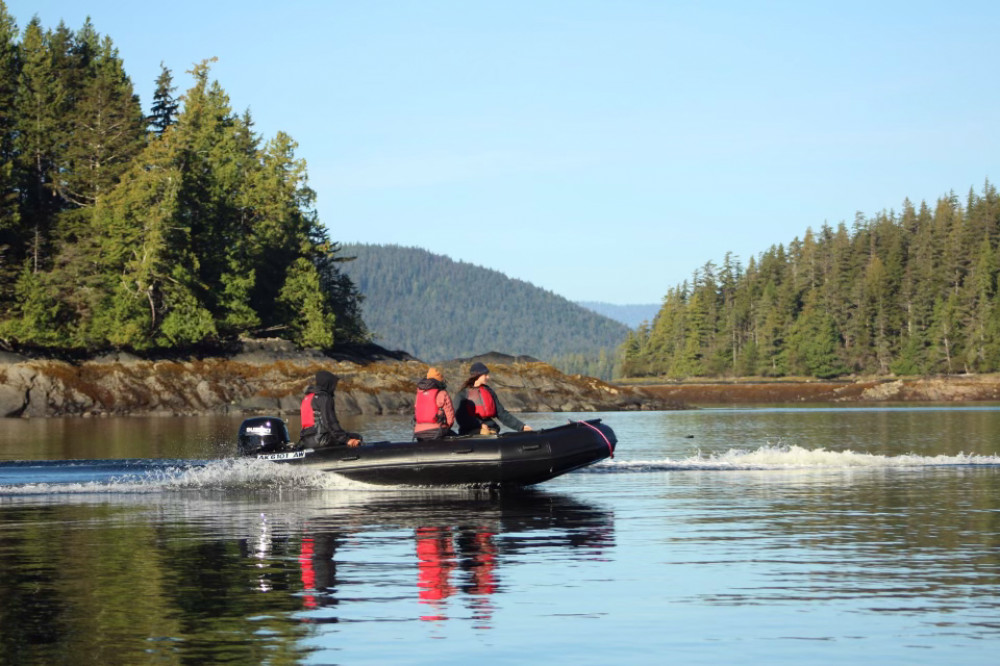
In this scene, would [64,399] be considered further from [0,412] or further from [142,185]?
[142,185]

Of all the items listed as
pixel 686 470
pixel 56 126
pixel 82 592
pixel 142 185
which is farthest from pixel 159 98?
pixel 82 592

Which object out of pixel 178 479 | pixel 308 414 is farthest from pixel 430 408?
pixel 178 479

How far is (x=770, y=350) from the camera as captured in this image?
15550 centimetres

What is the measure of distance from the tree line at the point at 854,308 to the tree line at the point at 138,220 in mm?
70825

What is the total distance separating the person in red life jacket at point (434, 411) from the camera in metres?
20.9

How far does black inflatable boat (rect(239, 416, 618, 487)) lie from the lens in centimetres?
2061

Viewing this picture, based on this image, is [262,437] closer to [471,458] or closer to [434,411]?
[434,411]

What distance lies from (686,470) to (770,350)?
13232 cm

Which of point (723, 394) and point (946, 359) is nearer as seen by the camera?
point (723, 394)

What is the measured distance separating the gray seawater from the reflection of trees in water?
0.13 feet

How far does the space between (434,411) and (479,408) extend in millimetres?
828

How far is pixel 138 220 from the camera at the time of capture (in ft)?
253

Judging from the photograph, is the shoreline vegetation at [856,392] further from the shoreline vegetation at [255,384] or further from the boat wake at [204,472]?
the boat wake at [204,472]

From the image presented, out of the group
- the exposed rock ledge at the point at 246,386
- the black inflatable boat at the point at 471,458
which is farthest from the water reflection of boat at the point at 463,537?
the exposed rock ledge at the point at 246,386
